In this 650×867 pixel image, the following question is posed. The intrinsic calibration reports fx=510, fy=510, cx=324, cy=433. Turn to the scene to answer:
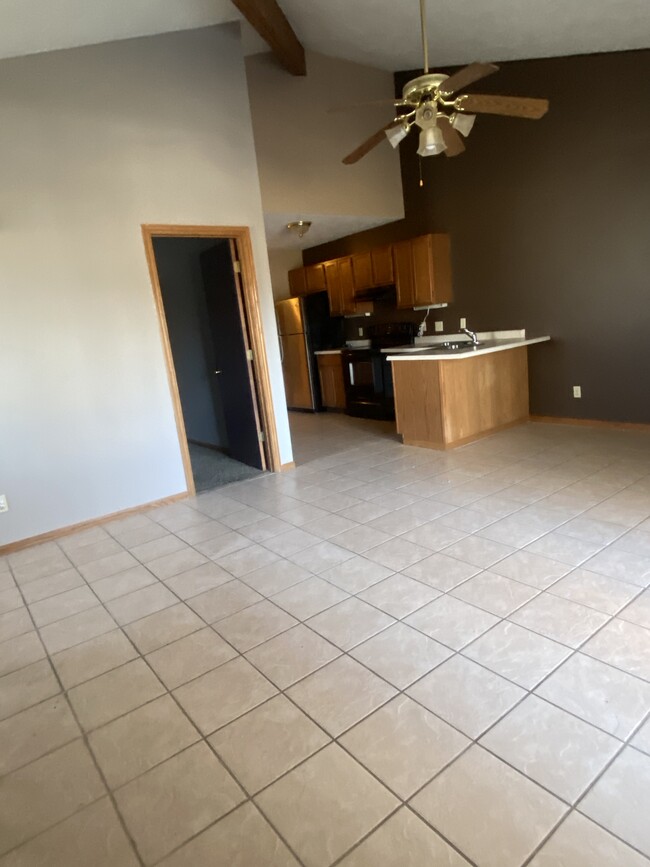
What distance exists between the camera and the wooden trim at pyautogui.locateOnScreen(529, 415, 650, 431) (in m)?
4.57

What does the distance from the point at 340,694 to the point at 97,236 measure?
3244 mm

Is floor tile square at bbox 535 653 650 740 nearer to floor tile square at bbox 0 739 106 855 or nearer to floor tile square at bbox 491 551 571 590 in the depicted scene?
floor tile square at bbox 491 551 571 590

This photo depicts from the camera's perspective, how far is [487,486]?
3.61 meters

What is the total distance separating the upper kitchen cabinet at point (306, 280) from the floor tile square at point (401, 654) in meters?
5.90

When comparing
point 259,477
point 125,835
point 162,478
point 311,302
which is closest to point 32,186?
point 162,478

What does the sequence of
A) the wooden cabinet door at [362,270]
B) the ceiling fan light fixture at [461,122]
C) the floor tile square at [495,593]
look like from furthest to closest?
the wooden cabinet door at [362,270]
the ceiling fan light fixture at [461,122]
the floor tile square at [495,593]

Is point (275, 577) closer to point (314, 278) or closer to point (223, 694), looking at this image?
point (223, 694)

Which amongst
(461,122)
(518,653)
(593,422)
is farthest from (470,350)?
(518,653)

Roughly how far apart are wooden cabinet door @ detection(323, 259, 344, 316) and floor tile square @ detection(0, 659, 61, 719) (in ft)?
18.8

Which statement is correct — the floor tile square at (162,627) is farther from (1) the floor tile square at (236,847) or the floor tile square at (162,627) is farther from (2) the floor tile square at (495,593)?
(2) the floor tile square at (495,593)

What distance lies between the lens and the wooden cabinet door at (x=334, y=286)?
687cm

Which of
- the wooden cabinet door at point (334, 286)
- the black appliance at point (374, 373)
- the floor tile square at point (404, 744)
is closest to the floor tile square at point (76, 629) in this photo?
the floor tile square at point (404, 744)

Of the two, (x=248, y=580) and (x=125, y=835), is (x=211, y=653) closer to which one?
(x=248, y=580)

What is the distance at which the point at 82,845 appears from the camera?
1.31m
